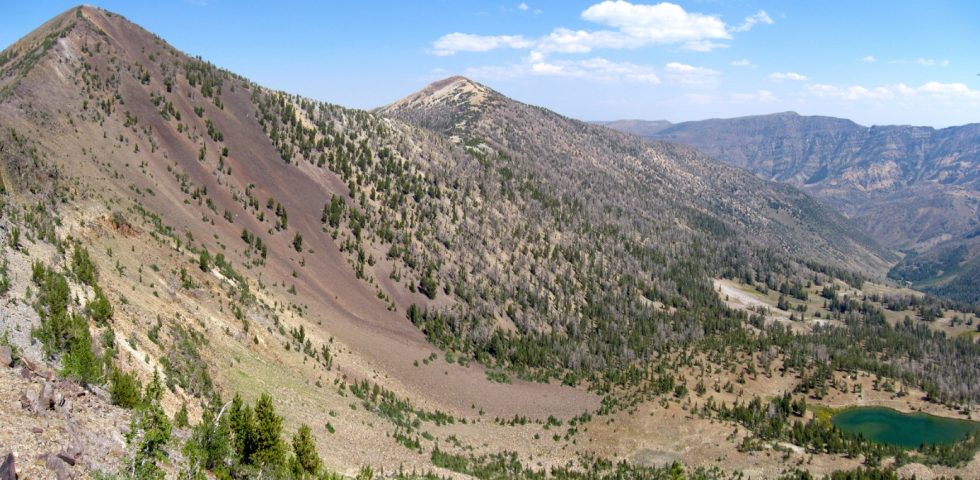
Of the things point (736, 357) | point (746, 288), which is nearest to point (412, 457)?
point (736, 357)

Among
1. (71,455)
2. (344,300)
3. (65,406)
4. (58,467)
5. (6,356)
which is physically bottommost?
(344,300)

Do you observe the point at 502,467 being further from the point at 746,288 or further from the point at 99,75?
the point at 746,288

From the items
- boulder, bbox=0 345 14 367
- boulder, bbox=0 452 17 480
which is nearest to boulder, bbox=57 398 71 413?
boulder, bbox=0 345 14 367

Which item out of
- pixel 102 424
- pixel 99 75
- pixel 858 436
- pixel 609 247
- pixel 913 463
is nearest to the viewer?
pixel 102 424

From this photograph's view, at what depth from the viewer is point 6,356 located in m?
23.6

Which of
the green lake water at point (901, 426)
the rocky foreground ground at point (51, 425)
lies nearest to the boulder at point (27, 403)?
the rocky foreground ground at point (51, 425)

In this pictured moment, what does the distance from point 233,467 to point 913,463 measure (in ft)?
256

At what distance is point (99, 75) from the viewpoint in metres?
80.9

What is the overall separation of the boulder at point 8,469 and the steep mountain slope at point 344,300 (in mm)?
4264

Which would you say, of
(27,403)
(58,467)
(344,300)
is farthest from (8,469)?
(344,300)

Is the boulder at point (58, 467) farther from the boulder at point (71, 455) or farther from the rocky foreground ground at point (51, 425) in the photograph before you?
the boulder at point (71, 455)

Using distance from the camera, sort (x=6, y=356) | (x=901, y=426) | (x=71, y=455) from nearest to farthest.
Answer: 1. (x=71, y=455)
2. (x=6, y=356)
3. (x=901, y=426)

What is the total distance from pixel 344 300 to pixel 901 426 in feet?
309

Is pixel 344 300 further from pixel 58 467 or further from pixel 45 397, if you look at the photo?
pixel 58 467
